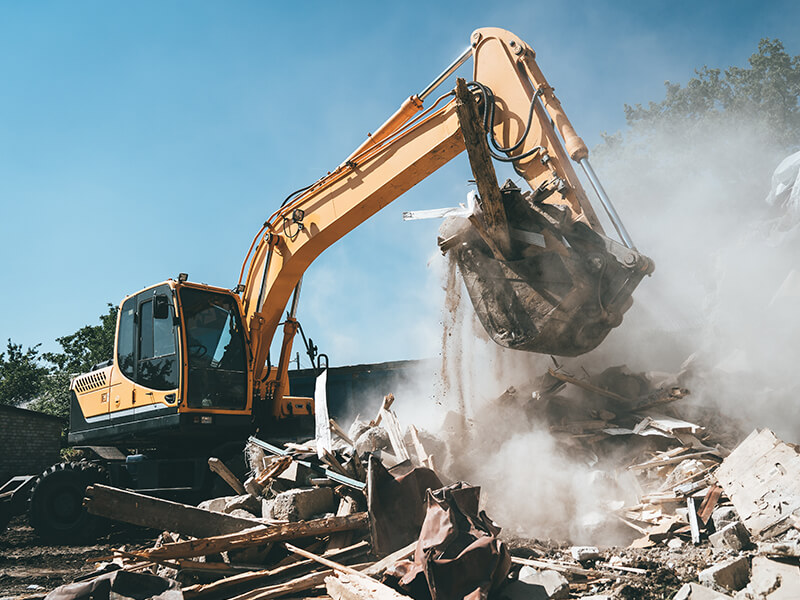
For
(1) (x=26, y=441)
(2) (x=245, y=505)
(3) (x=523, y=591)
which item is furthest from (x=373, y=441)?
(1) (x=26, y=441)

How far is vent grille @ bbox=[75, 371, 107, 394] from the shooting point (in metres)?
7.45

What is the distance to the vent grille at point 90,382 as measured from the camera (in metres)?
7.45

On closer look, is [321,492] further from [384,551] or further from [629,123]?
[629,123]

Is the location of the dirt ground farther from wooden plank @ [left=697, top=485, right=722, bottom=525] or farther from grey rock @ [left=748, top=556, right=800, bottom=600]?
wooden plank @ [left=697, top=485, right=722, bottom=525]

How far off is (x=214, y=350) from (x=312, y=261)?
1761mm

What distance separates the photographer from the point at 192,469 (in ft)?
22.4

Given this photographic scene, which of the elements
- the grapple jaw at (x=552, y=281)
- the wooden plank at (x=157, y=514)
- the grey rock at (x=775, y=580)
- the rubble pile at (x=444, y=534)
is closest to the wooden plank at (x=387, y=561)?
the rubble pile at (x=444, y=534)

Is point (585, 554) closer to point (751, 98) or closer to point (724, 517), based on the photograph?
point (724, 517)

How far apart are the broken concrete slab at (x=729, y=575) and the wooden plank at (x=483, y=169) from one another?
3179 mm

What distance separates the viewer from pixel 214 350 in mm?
6883

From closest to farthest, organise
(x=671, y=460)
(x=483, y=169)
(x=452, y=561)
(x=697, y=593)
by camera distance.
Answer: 1. (x=697, y=593)
2. (x=452, y=561)
3. (x=483, y=169)
4. (x=671, y=460)

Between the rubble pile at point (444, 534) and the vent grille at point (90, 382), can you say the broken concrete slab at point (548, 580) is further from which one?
the vent grille at point (90, 382)

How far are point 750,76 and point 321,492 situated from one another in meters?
27.2

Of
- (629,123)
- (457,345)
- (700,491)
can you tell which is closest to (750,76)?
(629,123)
